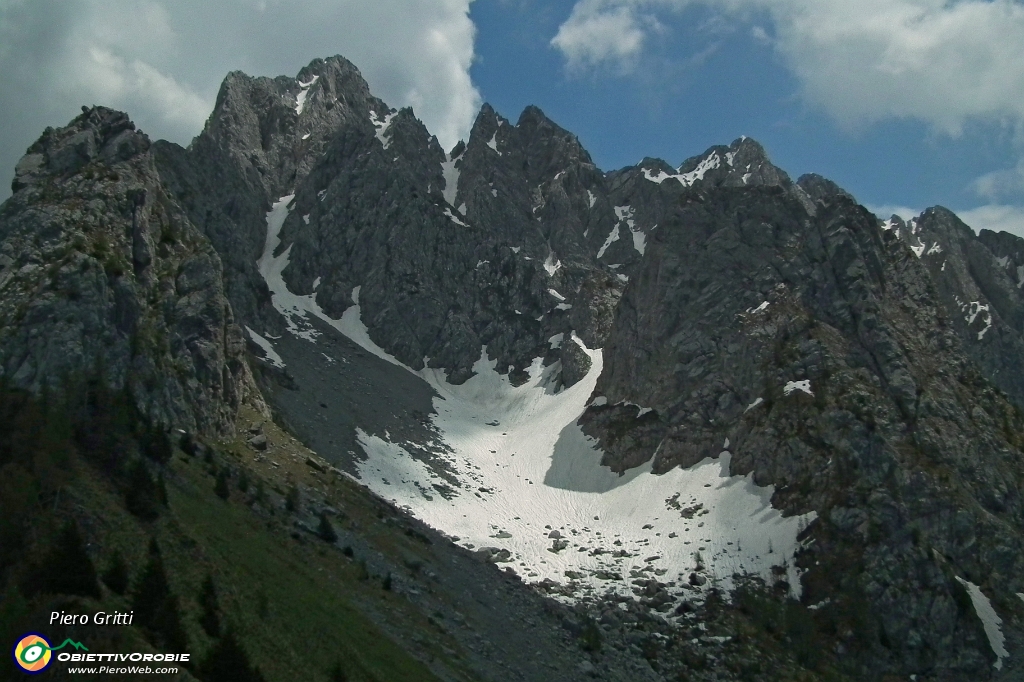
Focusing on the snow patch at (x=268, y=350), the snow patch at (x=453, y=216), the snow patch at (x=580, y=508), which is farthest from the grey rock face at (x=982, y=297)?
the snow patch at (x=268, y=350)

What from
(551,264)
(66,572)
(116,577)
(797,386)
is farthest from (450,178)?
(66,572)

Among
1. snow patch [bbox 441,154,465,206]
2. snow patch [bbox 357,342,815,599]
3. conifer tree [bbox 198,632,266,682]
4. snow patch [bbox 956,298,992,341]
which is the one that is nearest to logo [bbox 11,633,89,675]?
conifer tree [bbox 198,632,266,682]

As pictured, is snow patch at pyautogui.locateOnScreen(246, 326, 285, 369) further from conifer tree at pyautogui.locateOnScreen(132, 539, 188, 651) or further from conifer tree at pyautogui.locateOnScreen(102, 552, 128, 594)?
conifer tree at pyautogui.locateOnScreen(132, 539, 188, 651)

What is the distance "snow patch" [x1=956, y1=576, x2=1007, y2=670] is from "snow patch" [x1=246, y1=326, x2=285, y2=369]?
76.8 metres

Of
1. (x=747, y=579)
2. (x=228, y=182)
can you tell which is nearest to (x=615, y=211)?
(x=228, y=182)

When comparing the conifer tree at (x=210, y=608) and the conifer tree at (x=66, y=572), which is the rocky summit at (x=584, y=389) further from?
the conifer tree at (x=66, y=572)

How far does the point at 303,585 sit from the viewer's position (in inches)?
1470

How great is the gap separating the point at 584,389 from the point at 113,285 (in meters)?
74.3

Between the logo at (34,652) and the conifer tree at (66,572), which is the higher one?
the conifer tree at (66,572)

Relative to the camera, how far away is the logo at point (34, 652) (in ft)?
65.3

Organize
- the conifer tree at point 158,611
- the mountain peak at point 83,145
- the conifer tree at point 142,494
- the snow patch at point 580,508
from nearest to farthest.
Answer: the conifer tree at point 158,611 < the conifer tree at point 142,494 < the snow patch at point 580,508 < the mountain peak at point 83,145

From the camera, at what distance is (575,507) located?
301 ft

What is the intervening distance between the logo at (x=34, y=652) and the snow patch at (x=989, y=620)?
72.7m

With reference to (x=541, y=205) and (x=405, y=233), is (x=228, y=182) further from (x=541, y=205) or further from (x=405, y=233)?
(x=541, y=205)
